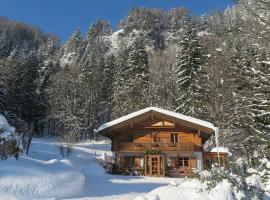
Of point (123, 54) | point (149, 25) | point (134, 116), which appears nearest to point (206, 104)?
point (134, 116)

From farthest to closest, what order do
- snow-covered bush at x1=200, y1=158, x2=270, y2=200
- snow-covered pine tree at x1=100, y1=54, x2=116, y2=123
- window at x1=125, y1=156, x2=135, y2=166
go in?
snow-covered pine tree at x1=100, y1=54, x2=116, y2=123
window at x1=125, y1=156, x2=135, y2=166
snow-covered bush at x1=200, y1=158, x2=270, y2=200

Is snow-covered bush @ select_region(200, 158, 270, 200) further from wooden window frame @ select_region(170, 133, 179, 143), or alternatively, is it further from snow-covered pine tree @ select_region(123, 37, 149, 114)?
snow-covered pine tree @ select_region(123, 37, 149, 114)

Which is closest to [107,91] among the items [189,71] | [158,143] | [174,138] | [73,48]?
[189,71]

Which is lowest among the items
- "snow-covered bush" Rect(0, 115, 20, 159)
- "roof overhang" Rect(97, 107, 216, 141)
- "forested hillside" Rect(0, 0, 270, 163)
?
"snow-covered bush" Rect(0, 115, 20, 159)

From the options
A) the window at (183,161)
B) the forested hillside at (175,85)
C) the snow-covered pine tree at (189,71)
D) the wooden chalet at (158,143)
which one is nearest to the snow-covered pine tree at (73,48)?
the forested hillside at (175,85)

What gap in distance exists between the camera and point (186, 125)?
83.1ft

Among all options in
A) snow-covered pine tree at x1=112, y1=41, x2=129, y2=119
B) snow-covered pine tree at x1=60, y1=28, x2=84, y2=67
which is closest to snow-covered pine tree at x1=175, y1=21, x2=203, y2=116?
snow-covered pine tree at x1=112, y1=41, x2=129, y2=119

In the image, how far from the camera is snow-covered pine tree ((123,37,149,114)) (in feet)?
132

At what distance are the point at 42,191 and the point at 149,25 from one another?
311 ft

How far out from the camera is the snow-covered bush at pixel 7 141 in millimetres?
11305

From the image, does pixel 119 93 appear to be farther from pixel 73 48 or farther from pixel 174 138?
pixel 73 48

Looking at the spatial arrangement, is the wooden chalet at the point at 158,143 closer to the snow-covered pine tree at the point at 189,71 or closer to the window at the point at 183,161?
the window at the point at 183,161

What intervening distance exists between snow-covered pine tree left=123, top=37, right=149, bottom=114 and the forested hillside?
0.44 feet

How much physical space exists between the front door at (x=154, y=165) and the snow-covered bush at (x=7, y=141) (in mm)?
14339
